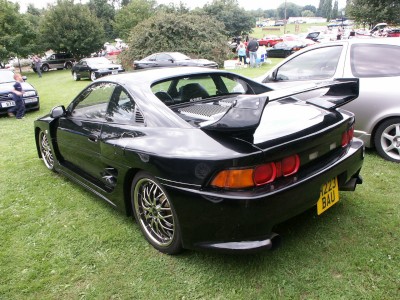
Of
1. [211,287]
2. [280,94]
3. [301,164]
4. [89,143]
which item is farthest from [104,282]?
[280,94]

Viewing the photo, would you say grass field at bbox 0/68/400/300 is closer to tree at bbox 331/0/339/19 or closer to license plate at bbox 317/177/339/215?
license plate at bbox 317/177/339/215

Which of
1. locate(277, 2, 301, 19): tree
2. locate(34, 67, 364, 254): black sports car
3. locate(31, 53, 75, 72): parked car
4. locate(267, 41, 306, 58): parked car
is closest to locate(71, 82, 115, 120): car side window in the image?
locate(34, 67, 364, 254): black sports car

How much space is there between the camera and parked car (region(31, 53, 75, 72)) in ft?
106

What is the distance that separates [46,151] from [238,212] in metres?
3.62

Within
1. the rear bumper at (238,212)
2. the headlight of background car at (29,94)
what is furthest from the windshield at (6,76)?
the rear bumper at (238,212)

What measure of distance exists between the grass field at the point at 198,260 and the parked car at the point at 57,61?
107ft

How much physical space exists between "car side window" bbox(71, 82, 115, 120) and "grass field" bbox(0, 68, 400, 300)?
38.8 inches

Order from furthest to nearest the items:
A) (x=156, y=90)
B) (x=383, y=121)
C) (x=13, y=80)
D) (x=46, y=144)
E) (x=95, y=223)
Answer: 1. (x=13, y=80)
2. (x=46, y=144)
3. (x=383, y=121)
4. (x=95, y=223)
5. (x=156, y=90)

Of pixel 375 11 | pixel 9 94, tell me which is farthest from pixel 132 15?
pixel 9 94

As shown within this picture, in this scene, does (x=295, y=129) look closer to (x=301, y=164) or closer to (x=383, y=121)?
(x=301, y=164)

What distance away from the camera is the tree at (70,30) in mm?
34781

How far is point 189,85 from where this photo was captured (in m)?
3.32

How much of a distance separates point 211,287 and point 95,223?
148cm

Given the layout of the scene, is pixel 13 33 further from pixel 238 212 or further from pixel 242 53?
pixel 238 212
